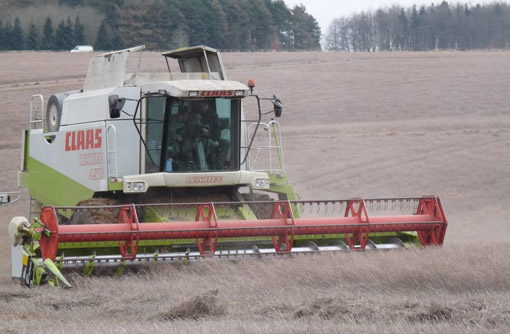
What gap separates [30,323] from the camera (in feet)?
23.6

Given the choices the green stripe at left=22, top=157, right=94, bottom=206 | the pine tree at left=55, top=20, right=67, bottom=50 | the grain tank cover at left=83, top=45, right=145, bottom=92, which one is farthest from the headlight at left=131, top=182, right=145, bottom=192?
the pine tree at left=55, top=20, right=67, bottom=50

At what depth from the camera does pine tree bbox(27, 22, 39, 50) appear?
65312mm

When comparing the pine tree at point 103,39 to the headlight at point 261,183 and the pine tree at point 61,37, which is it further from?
the headlight at point 261,183

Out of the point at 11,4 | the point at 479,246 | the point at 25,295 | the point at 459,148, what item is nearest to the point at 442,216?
the point at 479,246

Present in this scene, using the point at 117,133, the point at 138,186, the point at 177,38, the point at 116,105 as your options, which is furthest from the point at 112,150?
the point at 177,38

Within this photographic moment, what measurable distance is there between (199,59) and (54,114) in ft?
7.55

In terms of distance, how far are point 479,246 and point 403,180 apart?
496 inches

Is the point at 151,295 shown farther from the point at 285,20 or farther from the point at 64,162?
the point at 285,20

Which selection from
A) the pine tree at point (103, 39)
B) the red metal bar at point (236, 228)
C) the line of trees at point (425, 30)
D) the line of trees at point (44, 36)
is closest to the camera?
the red metal bar at point (236, 228)

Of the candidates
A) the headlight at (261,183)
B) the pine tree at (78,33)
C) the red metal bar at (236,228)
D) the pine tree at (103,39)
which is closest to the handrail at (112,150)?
the red metal bar at (236,228)

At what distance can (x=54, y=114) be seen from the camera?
13.4 m

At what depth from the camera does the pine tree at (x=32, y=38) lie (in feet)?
214

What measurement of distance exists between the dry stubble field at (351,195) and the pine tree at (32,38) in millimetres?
15281

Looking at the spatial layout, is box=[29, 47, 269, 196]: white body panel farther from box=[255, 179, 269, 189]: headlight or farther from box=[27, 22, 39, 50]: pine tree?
box=[27, 22, 39, 50]: pine tree
